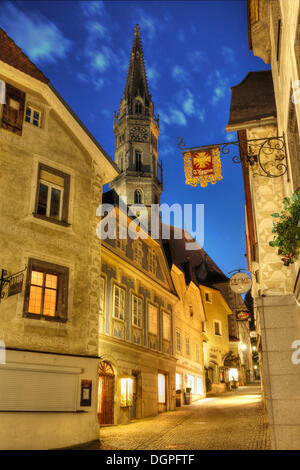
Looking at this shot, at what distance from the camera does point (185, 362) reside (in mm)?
32344

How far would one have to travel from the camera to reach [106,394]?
63.7ft

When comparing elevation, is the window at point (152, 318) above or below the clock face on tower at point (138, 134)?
below

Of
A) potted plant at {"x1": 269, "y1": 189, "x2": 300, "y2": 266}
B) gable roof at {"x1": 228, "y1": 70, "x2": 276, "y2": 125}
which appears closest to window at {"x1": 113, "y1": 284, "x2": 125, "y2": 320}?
gable roof at {"x1": 228, "y1": 70, "x2": 276, "y2": 125}

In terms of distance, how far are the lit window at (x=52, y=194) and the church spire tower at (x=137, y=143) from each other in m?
54.1

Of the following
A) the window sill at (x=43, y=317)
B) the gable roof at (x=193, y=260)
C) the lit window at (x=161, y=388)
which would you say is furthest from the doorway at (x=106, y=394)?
the gable roof at (x=193, y=260)

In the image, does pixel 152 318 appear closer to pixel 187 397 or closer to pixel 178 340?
pixel 178 340

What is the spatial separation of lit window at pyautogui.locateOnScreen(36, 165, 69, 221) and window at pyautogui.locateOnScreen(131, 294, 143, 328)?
8616mm

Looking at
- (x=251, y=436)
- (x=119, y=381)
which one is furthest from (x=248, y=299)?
(x=251, y=436)

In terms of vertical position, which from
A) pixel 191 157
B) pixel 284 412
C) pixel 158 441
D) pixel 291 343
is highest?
pixel 191 157

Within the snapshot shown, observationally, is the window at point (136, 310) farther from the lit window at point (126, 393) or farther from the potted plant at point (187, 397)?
the potted plant at point (187, 397)

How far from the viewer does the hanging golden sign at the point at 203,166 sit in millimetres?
12516

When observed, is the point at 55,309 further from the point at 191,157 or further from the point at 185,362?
the point at 185,362

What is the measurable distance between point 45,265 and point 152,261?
13105 millimetres
